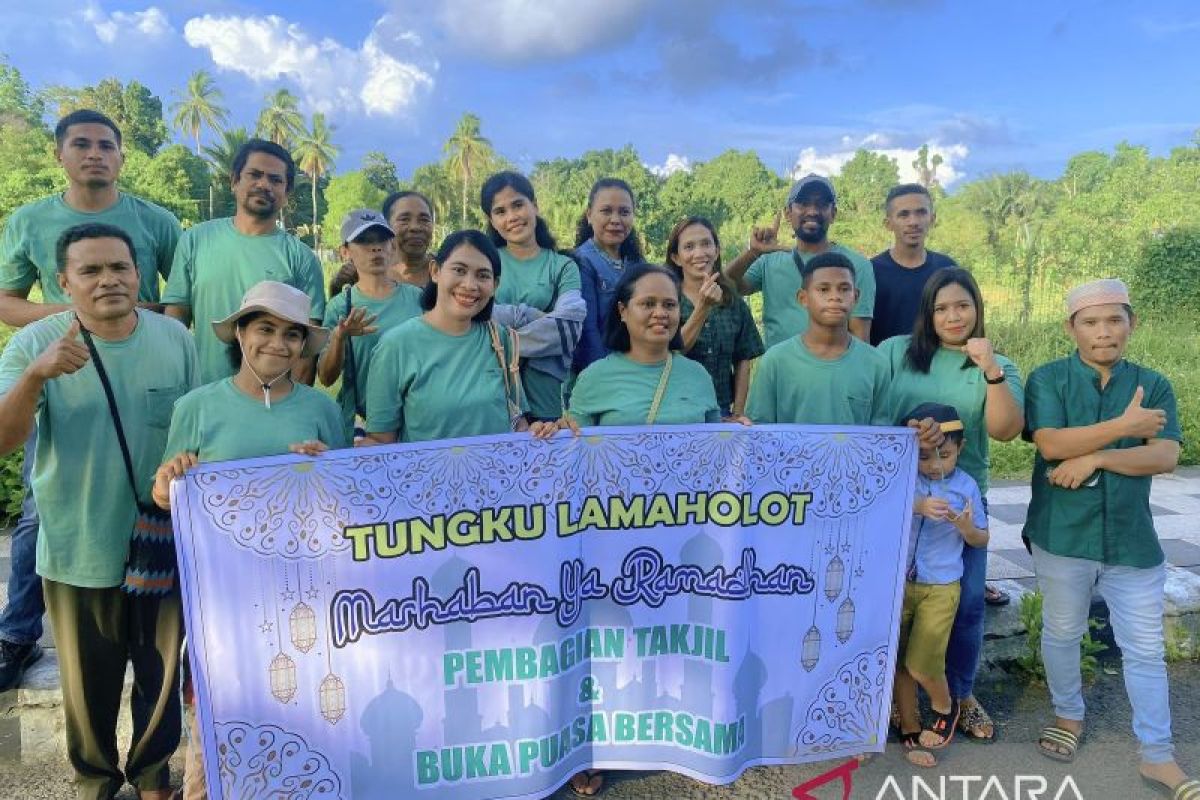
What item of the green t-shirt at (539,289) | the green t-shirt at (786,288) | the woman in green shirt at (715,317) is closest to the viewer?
the green t-shirt at (539,289)

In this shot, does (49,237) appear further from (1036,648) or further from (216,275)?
(1036,648)

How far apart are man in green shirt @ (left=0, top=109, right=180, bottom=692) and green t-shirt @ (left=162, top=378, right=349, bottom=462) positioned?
1.09 meters

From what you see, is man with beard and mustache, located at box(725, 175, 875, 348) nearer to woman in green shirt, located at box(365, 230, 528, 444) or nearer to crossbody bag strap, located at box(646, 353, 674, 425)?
crossbody bag strap, located at box(646, 353, 674, 425)

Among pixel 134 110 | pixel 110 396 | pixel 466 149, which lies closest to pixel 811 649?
pixel 110 396

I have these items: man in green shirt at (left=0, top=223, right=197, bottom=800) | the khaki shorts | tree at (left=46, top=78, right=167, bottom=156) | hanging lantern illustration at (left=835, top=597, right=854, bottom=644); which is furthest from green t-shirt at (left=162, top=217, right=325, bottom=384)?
tree at (left=46, top=78, right=167, bottom=156)

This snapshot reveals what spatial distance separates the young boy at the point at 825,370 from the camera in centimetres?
335

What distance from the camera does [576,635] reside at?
2.97m

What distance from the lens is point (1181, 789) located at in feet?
10.3

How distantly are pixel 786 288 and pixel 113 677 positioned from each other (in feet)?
11.0

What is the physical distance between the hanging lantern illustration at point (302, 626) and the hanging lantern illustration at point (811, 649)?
1699mm

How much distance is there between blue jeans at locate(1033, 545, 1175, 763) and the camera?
3215 mm

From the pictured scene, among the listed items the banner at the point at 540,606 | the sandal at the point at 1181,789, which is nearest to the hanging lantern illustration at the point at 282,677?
the banner at the point at 540,606

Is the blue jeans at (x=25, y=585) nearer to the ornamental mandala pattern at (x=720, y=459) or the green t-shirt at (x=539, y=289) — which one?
the green t-shirt at (x=539, y=289)

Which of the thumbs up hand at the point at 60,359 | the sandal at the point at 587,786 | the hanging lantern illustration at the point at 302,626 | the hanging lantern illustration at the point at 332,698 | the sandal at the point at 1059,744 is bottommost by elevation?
the sandal at the point at 587,786
